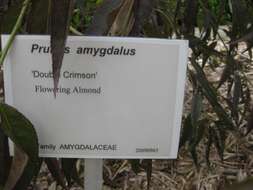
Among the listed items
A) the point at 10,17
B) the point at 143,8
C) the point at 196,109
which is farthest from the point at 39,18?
the point at 196,109

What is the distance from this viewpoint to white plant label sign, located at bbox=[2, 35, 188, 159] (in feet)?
2.24

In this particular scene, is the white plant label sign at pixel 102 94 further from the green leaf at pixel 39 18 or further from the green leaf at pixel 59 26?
the green leaf at pixel 59 26

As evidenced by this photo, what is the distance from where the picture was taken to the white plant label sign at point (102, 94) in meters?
0.68

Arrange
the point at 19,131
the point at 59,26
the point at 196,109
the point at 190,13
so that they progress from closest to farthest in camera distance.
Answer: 1. the point at 59,26
2. the point at 19,131
3. the point at 196,109
4. the point at 190,13

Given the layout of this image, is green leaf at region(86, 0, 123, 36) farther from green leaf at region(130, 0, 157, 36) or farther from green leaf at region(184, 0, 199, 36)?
→ green leaf at region(184, 0, 199, 36)

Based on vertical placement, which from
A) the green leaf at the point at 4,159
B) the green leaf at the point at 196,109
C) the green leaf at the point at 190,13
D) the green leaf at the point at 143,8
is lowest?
the green leaf at the point at 4,159

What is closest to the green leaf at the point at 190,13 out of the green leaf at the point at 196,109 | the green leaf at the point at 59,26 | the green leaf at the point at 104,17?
the green leaf at the point at 196,109

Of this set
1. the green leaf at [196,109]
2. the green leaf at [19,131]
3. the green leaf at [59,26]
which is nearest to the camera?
the green leaf at [59,26]

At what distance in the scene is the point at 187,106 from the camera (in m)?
1.79

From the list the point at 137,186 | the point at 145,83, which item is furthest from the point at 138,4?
the point at 137,186

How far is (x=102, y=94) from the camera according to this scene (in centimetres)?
72

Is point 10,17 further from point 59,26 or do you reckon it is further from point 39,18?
point 59,26

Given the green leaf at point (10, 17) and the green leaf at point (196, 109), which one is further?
the green leaf at point (196, 109)

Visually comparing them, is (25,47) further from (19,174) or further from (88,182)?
(88,182)
